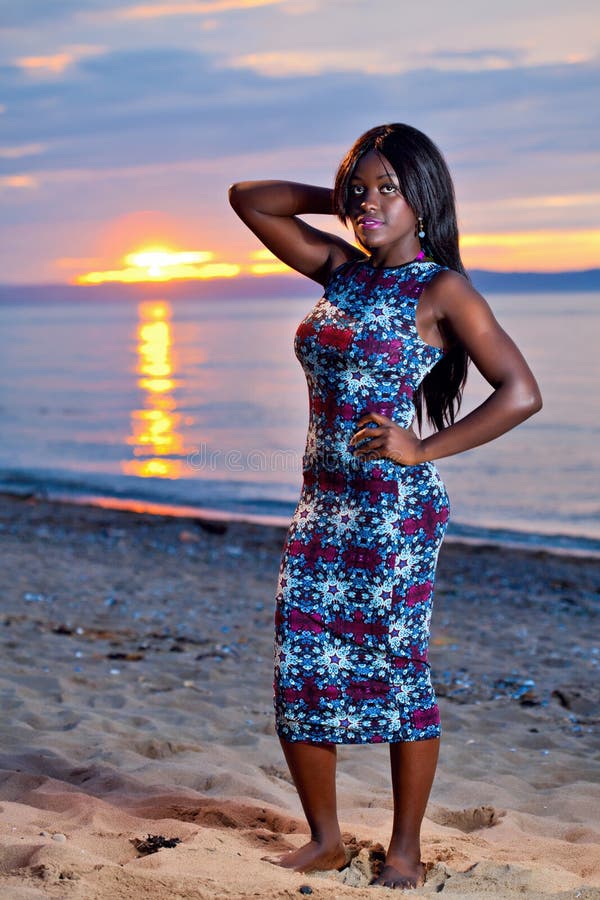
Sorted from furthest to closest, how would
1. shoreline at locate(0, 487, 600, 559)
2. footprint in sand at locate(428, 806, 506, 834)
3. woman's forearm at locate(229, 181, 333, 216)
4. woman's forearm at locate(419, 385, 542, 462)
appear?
shoreline at locate(0, 487, 600, 559) < footprint in sand at locate(428, 806, 506, 834) < woman's forearm at locate(229, 181, 333, 216) < woman's forearm at locate(419, 385, 542, 462)

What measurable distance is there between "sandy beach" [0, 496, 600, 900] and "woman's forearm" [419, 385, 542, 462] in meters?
1.25

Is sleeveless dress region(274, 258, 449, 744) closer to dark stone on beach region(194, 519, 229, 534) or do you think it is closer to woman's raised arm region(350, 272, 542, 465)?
woman's raised arm region(350, 272, 542, 465)

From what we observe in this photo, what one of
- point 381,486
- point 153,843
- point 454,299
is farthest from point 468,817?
point 454,299

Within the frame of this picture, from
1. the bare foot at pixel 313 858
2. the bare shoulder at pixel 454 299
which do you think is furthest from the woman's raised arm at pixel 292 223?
the bare foot at pixel 313 858

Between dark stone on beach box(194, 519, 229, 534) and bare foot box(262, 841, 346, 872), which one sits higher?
bare foot box(262, 841, 346, 872)

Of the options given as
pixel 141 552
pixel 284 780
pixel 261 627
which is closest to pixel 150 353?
pixel 141 552

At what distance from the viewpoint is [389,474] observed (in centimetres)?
306

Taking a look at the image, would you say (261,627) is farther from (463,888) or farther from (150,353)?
(150,353)

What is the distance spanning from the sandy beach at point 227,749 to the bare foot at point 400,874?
4 centimetres

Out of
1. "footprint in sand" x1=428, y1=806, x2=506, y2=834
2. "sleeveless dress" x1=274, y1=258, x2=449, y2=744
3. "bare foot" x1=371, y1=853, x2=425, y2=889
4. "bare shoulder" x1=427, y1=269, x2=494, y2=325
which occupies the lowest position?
"footprint in sand" x1=428, y1=806, x2=506, y2=834

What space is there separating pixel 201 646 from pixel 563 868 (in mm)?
3828

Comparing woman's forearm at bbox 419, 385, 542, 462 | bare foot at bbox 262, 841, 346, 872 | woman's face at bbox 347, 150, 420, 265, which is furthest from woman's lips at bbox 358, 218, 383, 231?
bare foot at bbox 262, 841, 346, 872

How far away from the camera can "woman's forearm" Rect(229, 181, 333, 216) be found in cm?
338

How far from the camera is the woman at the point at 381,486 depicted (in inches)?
121
